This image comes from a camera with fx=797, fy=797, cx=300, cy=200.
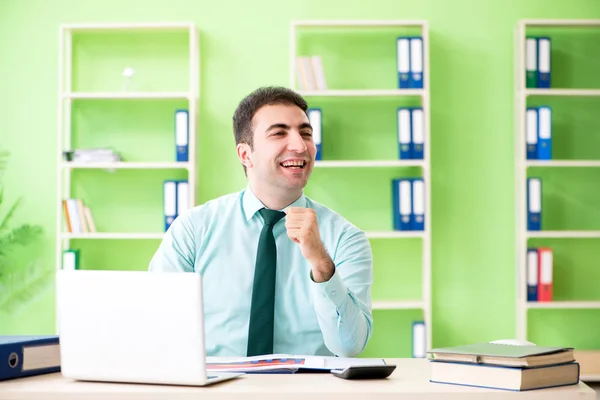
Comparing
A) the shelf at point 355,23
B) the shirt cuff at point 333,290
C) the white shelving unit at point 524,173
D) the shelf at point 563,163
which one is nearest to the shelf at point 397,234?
the white shelving unit at point 524,173

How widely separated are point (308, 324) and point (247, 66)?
261 centimetres

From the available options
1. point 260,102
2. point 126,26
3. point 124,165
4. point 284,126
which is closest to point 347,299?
point 284,126

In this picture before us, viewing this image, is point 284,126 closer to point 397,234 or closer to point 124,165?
point 397,234

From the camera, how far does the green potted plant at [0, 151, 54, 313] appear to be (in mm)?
4305

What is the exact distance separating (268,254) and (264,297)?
13cm

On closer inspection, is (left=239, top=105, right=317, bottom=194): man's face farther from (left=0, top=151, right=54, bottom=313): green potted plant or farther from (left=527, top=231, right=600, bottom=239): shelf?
(left=0, top=151, right=54, bottom=313): green potted plant

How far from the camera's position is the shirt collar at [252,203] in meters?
2.28

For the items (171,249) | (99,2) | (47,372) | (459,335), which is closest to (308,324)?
(171,249)

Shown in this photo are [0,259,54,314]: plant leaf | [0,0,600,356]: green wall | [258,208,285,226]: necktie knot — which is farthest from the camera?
[0,0,600,356]: green wall

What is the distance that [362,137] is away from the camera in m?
4.49

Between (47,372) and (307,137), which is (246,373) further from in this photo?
(307,137)

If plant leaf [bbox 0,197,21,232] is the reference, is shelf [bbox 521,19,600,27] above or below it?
above

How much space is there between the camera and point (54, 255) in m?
4.50

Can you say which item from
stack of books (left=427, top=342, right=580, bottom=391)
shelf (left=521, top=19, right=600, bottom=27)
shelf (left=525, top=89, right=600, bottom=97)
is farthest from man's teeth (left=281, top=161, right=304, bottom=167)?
shelf (left=521, top=19, right=600, bottom=27)
